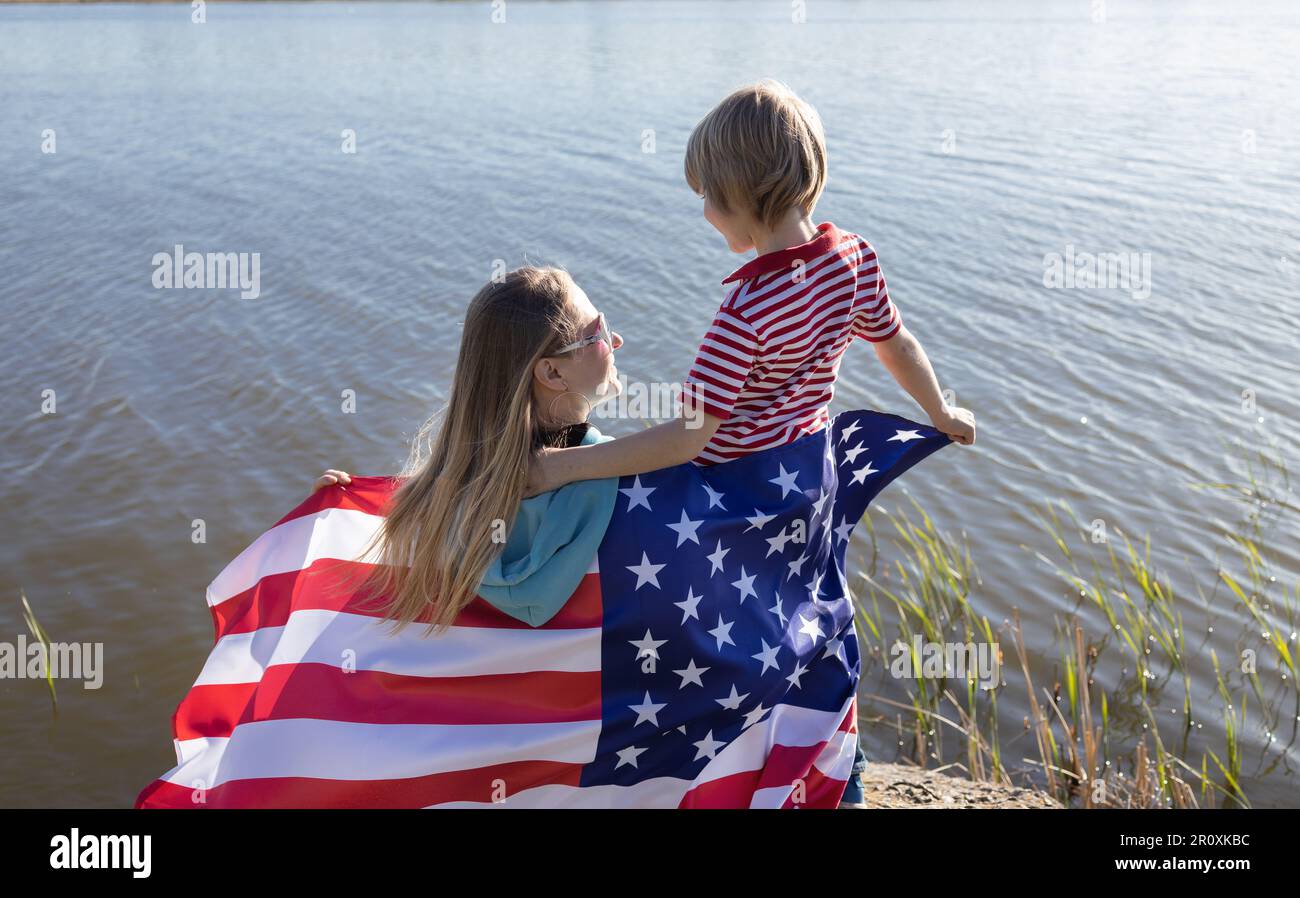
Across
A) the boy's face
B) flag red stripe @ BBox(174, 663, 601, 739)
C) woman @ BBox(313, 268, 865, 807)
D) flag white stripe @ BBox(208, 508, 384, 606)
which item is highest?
the boy's face

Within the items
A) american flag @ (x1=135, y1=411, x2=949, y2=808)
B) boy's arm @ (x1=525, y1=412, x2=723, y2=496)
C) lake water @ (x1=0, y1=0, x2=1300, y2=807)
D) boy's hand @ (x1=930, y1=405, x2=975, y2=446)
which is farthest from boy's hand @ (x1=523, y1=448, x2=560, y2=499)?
lake water @ (x1=0, y1=0, x2=1300, y2=807)

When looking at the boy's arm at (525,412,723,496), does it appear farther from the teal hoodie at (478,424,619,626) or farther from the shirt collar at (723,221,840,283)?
the shirt collar at (723,221,840,283)

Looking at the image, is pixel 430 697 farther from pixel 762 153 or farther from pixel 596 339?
pixel 762 153

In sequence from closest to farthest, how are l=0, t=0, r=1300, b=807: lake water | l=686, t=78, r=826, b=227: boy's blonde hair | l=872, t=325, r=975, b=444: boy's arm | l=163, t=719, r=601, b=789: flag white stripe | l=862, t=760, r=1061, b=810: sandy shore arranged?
l=686, t=78, r=826, b=227: boy's blonde hair → l=163, t=719, r=601, b=789: flag white stripe → l=872, t=325, r=975, b=444: boy's arm → l=862, t=760, r=1061, b=810: sandy shore → l=0, t=0, r=1300, b=807: lake water

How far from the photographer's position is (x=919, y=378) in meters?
3.29

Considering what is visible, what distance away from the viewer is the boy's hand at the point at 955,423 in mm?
3359

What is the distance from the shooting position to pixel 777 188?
9.21 ft

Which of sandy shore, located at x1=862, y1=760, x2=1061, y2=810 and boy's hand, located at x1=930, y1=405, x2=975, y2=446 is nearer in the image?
boy's hand, located at x1=930, y1=405, x2=975, y2=446

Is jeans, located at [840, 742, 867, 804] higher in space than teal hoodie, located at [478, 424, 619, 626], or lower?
lower

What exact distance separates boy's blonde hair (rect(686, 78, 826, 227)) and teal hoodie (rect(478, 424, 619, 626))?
808mm

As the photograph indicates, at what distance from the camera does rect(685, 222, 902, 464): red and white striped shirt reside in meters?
2.81

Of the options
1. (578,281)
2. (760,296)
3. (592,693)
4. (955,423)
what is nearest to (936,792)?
(955,423)

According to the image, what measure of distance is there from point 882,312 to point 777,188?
510mm
